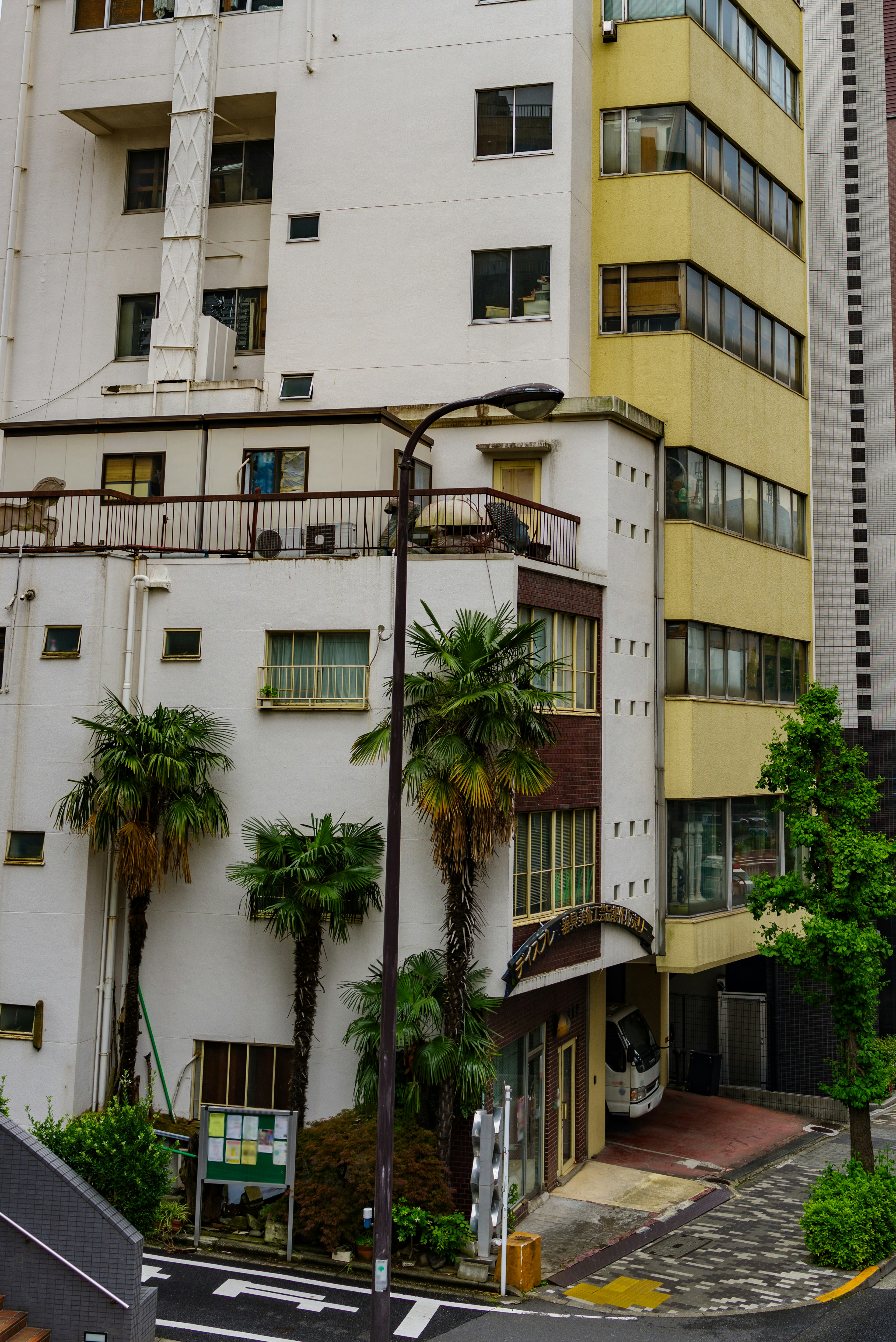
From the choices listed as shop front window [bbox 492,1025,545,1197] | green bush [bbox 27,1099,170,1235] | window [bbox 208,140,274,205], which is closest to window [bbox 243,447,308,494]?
window [bbox 208,140,274,205]

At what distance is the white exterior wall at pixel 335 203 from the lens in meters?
25.0

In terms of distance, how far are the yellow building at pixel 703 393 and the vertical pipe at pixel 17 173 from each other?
12816 millimetres

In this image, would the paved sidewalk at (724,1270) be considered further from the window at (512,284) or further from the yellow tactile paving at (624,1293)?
the window at (512,284)

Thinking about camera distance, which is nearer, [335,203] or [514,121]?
[514,121]

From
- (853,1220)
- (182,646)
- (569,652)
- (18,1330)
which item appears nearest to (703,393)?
(569,652)

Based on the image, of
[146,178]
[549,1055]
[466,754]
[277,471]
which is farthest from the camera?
[146,178]

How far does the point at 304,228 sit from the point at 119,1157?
18.7 m

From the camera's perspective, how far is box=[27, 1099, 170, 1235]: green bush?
1559 centimetres

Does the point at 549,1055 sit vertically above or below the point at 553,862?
below

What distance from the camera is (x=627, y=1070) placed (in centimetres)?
2572

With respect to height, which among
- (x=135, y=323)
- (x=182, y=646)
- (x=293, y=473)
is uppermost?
(x=135, y=323)

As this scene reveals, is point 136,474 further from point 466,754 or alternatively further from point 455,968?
point 455,968

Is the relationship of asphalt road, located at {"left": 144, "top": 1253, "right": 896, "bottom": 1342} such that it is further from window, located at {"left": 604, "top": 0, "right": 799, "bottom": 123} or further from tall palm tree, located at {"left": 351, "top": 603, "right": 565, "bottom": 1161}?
window, located at {"left": 604, "top": 0, "right": 799, "bottom": 123}

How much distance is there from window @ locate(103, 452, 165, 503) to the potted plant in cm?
1374
